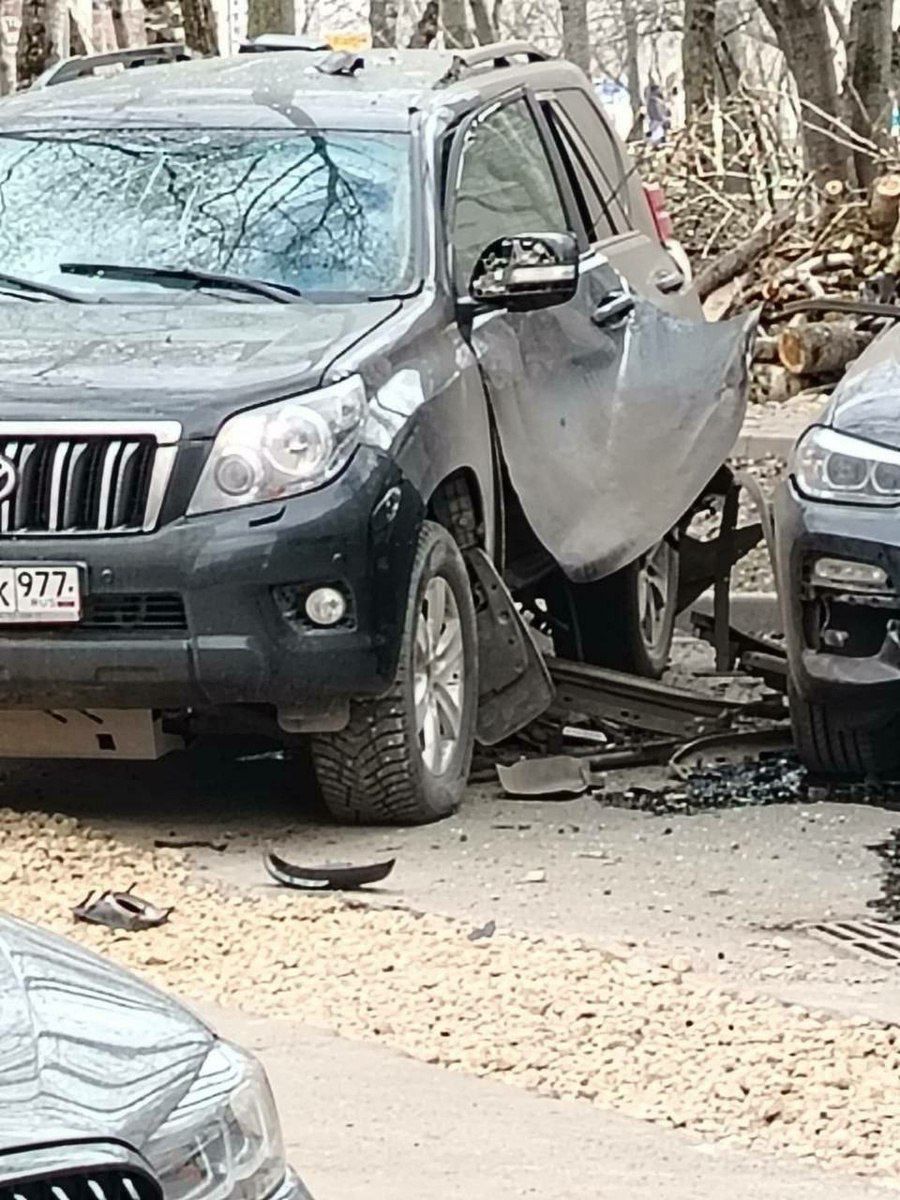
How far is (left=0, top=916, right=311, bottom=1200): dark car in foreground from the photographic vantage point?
2814 millimetres

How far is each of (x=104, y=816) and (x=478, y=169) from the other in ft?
7.84

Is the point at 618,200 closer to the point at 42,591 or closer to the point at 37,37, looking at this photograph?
the point at 42,591

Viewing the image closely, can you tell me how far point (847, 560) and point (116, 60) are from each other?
3.87 metres

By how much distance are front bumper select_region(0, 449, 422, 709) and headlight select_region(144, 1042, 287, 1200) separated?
10.9ft

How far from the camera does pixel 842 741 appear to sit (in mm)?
7453

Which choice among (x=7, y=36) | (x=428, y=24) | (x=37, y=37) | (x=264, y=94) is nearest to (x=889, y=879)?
(x=264, y=94)

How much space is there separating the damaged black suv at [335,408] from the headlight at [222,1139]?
11.1ft

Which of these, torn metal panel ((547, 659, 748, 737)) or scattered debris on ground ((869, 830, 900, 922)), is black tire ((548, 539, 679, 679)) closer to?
torn metal panel ((547, 659, 748, 737))

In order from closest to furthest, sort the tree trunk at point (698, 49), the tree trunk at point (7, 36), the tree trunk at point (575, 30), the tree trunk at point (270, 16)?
the tree trunk at point (270, 16), the tree trunk at point (698, 49), the tree trunk at point (7, 36), the tree trunk at point (575, 30)

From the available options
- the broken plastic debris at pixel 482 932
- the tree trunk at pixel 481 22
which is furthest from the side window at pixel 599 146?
the tree trunk at pixel 481 22

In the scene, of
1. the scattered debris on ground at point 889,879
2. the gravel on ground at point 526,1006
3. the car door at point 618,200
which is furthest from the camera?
the car door at point 618,200

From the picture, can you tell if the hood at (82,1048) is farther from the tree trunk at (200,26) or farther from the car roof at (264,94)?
the tree trunk at (200,26)

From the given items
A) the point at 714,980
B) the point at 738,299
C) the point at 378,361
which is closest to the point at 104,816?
the point at 378,361

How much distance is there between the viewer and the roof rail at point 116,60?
9.13 m
